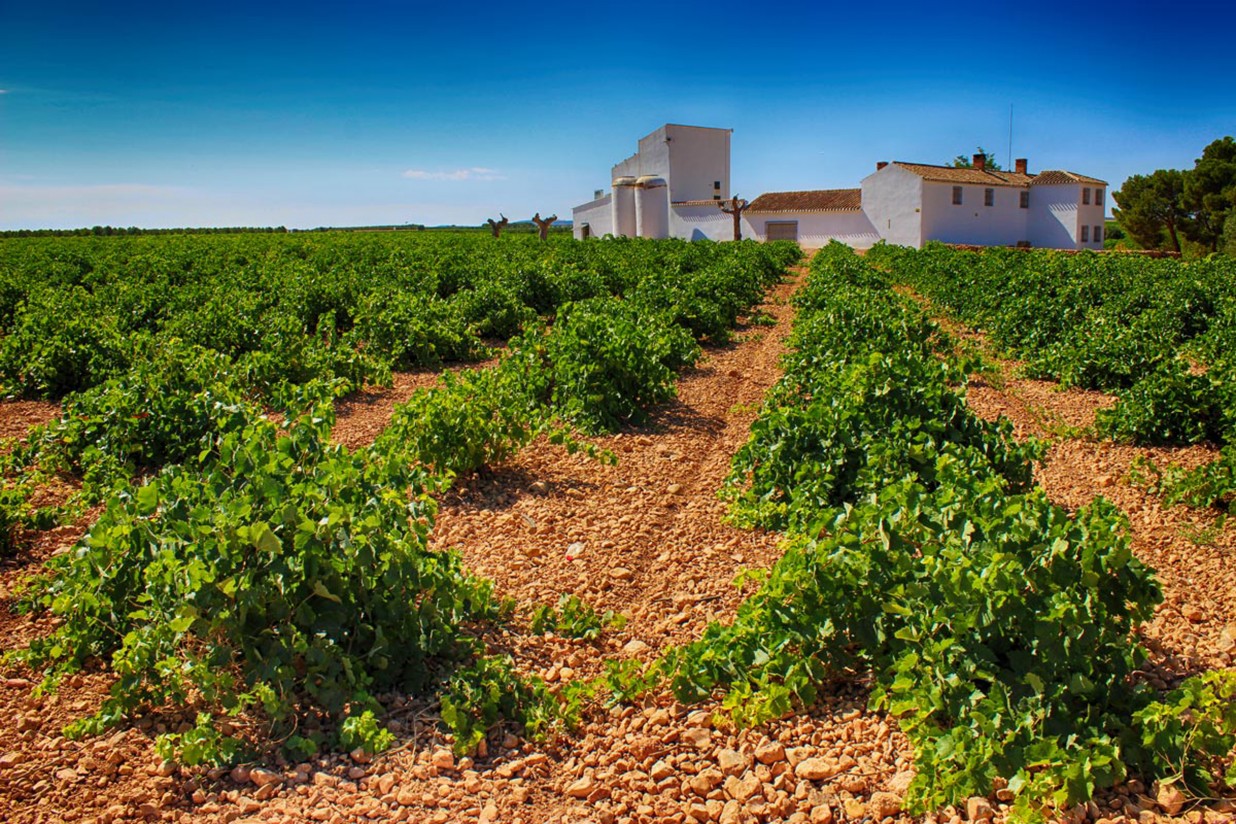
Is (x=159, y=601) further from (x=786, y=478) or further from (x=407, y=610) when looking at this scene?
(x=786, y=478)

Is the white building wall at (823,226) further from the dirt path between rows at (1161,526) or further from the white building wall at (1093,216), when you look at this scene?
the dirt path between rows at (1161,526)

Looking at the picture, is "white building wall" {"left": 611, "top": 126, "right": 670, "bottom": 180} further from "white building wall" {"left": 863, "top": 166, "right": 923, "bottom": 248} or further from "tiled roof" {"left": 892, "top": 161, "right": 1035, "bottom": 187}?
"tiled roof" {"left": 892, "top": 161, "right": 1035, "bottom": 187}

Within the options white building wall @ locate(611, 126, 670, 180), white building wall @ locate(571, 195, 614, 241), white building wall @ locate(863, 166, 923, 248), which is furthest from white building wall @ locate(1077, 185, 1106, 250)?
white building wall @ locate(571, 195, 614, 241)

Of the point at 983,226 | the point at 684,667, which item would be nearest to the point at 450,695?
the point at 684,667

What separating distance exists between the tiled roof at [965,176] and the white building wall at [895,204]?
652 millimetres

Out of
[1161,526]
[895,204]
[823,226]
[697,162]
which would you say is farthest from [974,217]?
[1161,526]

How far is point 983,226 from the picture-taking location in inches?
2010

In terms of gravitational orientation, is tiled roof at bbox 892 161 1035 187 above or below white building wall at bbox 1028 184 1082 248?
above

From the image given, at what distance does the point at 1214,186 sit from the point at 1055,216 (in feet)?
27.1

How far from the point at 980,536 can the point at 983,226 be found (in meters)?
52.2

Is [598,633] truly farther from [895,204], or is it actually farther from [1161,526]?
[895,204]

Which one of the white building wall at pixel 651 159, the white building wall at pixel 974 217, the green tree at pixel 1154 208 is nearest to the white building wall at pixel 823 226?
the white building wall at pixel 974 217

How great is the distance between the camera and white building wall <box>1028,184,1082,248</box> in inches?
2016

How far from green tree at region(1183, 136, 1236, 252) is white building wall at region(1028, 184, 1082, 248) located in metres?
5.60
